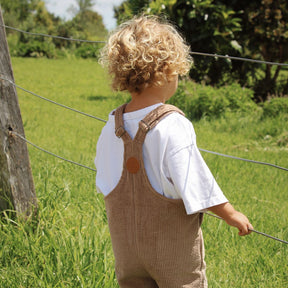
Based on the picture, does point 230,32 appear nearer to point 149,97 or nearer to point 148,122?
point 149,97

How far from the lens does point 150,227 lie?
1.22 meters

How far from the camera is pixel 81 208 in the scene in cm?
266

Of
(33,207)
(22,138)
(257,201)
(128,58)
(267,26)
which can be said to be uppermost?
(267,26)

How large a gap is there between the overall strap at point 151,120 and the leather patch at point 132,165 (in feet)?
0.22

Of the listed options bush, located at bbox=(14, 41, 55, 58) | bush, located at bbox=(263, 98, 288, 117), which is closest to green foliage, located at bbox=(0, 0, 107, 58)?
bush, located at bbox=(14, 41, 55, 58)

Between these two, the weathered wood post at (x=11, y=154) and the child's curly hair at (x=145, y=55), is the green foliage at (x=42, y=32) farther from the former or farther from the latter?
the child's curly hair at (x=145, y=55)

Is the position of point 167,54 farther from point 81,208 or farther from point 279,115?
point 279,115

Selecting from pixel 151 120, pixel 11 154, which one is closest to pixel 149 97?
pixel 151 120

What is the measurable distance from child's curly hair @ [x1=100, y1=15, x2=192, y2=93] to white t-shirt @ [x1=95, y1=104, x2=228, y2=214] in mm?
98

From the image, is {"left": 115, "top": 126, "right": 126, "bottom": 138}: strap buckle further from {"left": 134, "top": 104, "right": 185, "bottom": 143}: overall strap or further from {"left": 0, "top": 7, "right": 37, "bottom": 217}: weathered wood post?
{"left": 0, "top": 7, "right": 37, "bottom": 217}: weathered wood post

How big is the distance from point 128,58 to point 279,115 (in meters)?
4.46

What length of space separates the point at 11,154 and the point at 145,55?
4.17ft

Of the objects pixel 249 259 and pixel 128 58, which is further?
pixel 249 259

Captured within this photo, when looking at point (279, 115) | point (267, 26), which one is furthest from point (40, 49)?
point (279, 115)
